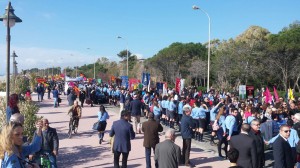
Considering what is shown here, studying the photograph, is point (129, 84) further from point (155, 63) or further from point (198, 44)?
point (198, 44)

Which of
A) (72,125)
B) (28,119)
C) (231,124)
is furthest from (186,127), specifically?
(72,125)

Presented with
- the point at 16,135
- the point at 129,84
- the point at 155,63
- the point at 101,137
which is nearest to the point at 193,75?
the point at 155,63

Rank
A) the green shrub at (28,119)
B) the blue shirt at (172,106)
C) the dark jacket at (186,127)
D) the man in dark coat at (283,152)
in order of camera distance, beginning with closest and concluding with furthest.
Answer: the man in dark coat at (283,152) < the green shrub at (28,119) < the dark jacket at (186,127) < the blue shirt at (172,106)

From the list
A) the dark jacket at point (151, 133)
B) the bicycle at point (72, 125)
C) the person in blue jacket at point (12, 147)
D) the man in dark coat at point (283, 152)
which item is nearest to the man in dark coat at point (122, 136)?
the dark jacket at point (151, 133)

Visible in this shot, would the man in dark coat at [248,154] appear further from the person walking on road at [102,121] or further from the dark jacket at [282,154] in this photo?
the person walking on road at [102,121]

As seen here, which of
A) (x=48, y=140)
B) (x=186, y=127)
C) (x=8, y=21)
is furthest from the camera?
(x=186, y=127)

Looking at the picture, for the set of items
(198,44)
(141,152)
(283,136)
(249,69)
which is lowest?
(141,152)

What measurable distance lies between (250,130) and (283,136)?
0.74 metres

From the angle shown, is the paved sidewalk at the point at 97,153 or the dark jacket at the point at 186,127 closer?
the dark jacket at the point at 186,127

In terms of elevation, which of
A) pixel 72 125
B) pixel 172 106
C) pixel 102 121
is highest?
pixel 172 106

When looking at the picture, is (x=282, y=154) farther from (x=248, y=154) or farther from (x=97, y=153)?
(x=97, y=153)

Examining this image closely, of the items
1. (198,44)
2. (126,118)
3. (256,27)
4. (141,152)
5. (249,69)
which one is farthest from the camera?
(198,44)

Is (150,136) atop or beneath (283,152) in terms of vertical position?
beneath

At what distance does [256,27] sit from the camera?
55656mm
